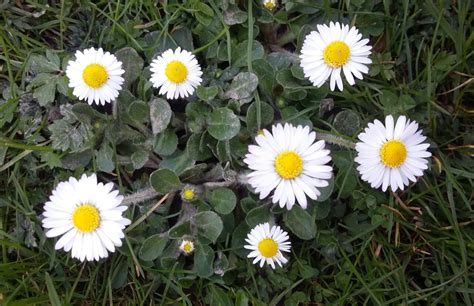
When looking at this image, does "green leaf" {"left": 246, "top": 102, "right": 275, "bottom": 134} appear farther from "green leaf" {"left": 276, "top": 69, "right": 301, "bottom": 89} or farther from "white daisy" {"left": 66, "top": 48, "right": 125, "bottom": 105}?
"white daisy" {"left": 66, "top": 48, "right": 125, "bottom": 105}

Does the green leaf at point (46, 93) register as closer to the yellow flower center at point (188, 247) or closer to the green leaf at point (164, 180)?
the green leaf at point (164, 180)

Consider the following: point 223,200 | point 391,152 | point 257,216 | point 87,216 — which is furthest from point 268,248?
point 87,216

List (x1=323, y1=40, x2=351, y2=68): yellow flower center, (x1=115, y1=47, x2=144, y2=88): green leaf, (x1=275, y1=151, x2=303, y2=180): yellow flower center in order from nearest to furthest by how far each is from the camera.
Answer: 1. (x1=275, y1=151, x2=303, y2=180): yellow flower center
2. (x1=323, y1=40, x2=351, y2=68): yellow flower center
3. (x1=115, y1=47, x2=144, y2=88): green leaf

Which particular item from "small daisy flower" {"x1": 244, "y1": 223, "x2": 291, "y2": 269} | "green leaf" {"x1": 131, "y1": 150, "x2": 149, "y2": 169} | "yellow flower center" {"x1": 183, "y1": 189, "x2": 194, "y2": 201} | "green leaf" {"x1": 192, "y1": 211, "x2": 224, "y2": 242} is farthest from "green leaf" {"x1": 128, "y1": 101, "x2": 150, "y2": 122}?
"small daisy flower" {"x1": 244, "y1": 223, "x2": 291, "y2": 269}

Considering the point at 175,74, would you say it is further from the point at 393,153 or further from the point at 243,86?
the point at 393,153

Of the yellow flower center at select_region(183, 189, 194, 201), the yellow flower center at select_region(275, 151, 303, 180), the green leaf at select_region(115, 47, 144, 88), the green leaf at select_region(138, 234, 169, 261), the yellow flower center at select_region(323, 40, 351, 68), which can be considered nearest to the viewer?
the yellow flower center at select_region(275, 151, 303, 180)

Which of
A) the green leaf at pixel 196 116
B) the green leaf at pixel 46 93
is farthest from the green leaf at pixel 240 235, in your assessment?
the green leaf at pixel 46 93
